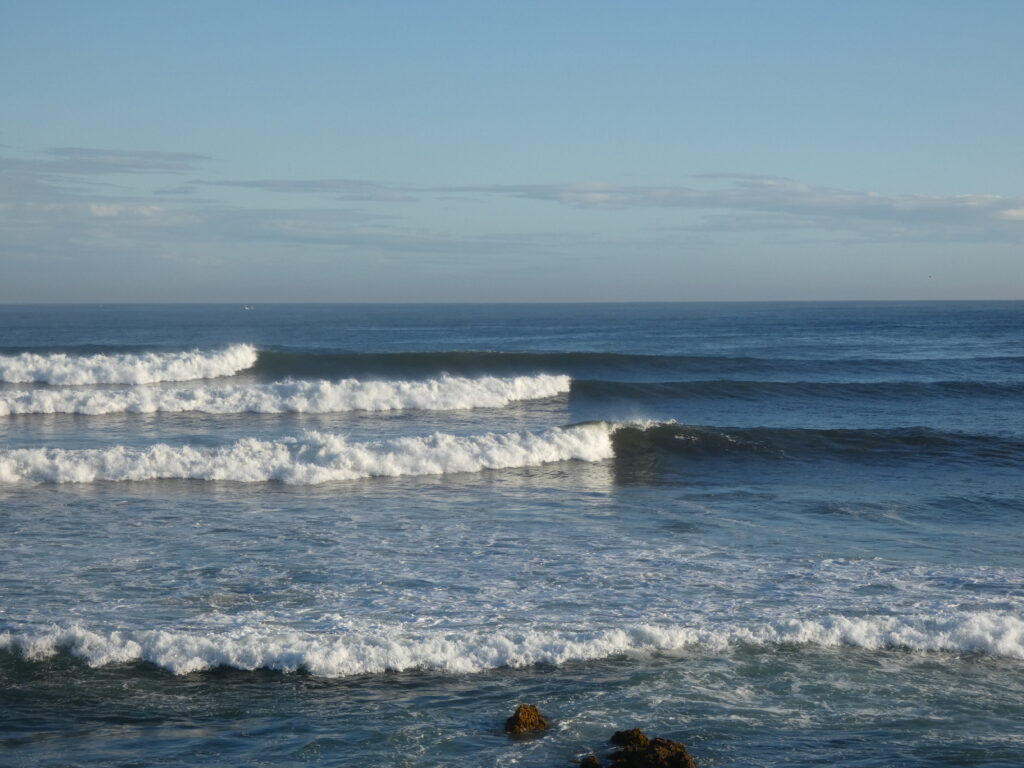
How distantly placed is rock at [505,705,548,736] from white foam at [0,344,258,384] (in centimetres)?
2472

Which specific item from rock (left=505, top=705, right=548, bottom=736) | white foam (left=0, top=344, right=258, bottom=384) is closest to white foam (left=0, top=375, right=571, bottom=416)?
white foam (left=0, top=344, right=258, bottom=384)

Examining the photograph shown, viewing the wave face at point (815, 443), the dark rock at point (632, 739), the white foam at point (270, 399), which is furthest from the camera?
the white foam at point (270, 399)

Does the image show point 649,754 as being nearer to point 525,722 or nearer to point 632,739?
point 632,739

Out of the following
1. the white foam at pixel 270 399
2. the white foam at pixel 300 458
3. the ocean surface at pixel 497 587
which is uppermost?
the white foam at pixel 270 399

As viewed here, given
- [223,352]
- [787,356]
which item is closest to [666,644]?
[223,352]

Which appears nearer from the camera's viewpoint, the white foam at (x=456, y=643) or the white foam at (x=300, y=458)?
the white foam at (x=456, y=643)

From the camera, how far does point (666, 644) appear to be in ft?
25.9

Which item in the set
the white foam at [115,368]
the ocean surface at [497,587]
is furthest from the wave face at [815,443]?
the white foam at [115,368]

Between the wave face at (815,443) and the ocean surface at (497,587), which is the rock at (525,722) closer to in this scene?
the ocean surface at (497,587)

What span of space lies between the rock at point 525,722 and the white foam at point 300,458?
951cm

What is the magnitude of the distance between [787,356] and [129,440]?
28208 millimetres

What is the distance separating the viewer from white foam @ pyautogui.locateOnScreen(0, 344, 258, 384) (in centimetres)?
2816

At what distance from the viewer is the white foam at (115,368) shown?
92.4ft

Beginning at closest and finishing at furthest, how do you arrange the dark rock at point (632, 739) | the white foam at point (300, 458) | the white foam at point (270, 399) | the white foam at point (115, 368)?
the dark rock at point (632, 739), the white foam at point (300, 458), the white foam at point (270, 399), the white foam at point (115, 368)
